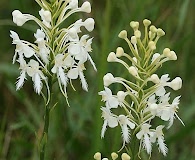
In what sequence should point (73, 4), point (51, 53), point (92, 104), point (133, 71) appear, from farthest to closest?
point (92, 104), point (73, 4), point (51, 53), point (133, 71)

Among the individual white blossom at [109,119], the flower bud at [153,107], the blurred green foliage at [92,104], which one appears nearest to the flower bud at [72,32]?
the individual white blossom at [109,119]

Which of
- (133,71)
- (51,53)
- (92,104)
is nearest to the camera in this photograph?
(133,71)

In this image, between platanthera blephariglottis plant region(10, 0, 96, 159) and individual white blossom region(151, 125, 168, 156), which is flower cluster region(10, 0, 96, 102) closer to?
platanthera blephariglottis plant region(10, 0, 96, 159)

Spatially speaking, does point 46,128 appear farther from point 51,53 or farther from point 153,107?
point 153,107

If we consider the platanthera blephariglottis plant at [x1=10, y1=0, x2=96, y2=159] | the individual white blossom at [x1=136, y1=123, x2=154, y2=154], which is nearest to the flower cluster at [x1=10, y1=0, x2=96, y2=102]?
the platanthera blephariglottis plant at [x1=10, y1=0, x2=96, y2=159]

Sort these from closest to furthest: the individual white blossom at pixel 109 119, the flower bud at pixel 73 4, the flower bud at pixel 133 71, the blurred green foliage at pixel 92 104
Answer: the flower bud at pixel 133 71, the individual white blossom at pixel 109 119, the flower bud at pixel 73 4, the blurred green foliage at pixel 92 104

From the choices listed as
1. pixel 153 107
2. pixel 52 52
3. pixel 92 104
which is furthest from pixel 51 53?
pixel 92 104

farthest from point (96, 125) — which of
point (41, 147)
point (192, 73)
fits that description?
point (192, 73)

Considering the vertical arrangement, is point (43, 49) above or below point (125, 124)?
above

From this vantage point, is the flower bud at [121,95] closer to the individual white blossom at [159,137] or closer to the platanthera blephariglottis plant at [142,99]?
the platanthera blephariglottis plant at [142,99]
